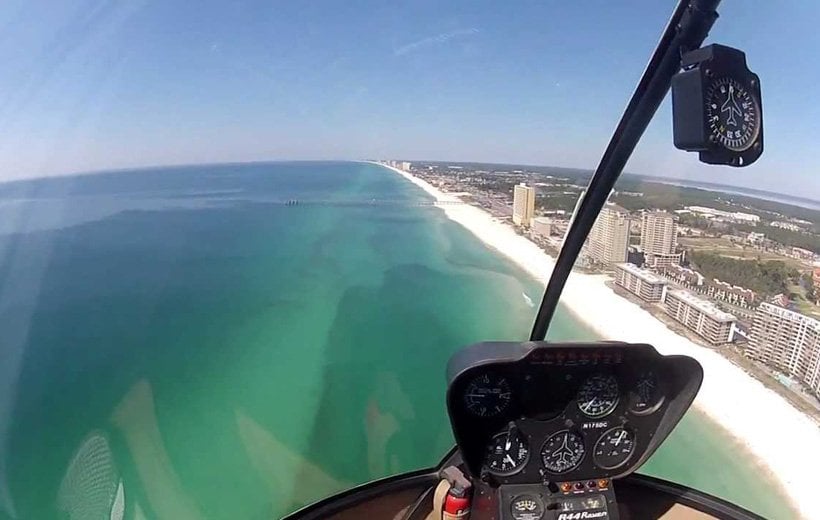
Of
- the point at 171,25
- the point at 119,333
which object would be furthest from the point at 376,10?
the point at 119,333

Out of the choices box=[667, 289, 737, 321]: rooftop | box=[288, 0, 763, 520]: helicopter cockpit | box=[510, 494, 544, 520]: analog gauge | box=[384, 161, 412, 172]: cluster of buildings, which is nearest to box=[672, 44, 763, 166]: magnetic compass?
box=[288, 0, 763, 520]: helicopter cockpit

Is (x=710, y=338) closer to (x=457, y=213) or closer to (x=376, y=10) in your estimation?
(x=457, y=213)

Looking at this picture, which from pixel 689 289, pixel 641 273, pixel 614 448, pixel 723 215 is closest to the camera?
pixel 614 448

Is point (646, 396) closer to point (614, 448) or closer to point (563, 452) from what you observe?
point (614, 448)

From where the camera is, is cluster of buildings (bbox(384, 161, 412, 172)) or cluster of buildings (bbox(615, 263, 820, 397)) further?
cluster of buildings (bbox(384, 161, 412, 172))

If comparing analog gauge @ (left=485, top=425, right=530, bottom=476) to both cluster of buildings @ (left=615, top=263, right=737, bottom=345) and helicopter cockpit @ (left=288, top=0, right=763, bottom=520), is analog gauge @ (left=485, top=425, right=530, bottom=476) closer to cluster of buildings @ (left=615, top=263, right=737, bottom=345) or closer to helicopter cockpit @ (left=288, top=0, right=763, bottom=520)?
helicopter cockpit @ (left=288, top=0, right=763, bottom=520)

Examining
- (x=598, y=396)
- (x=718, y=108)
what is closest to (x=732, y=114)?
(x=718, y=108)
